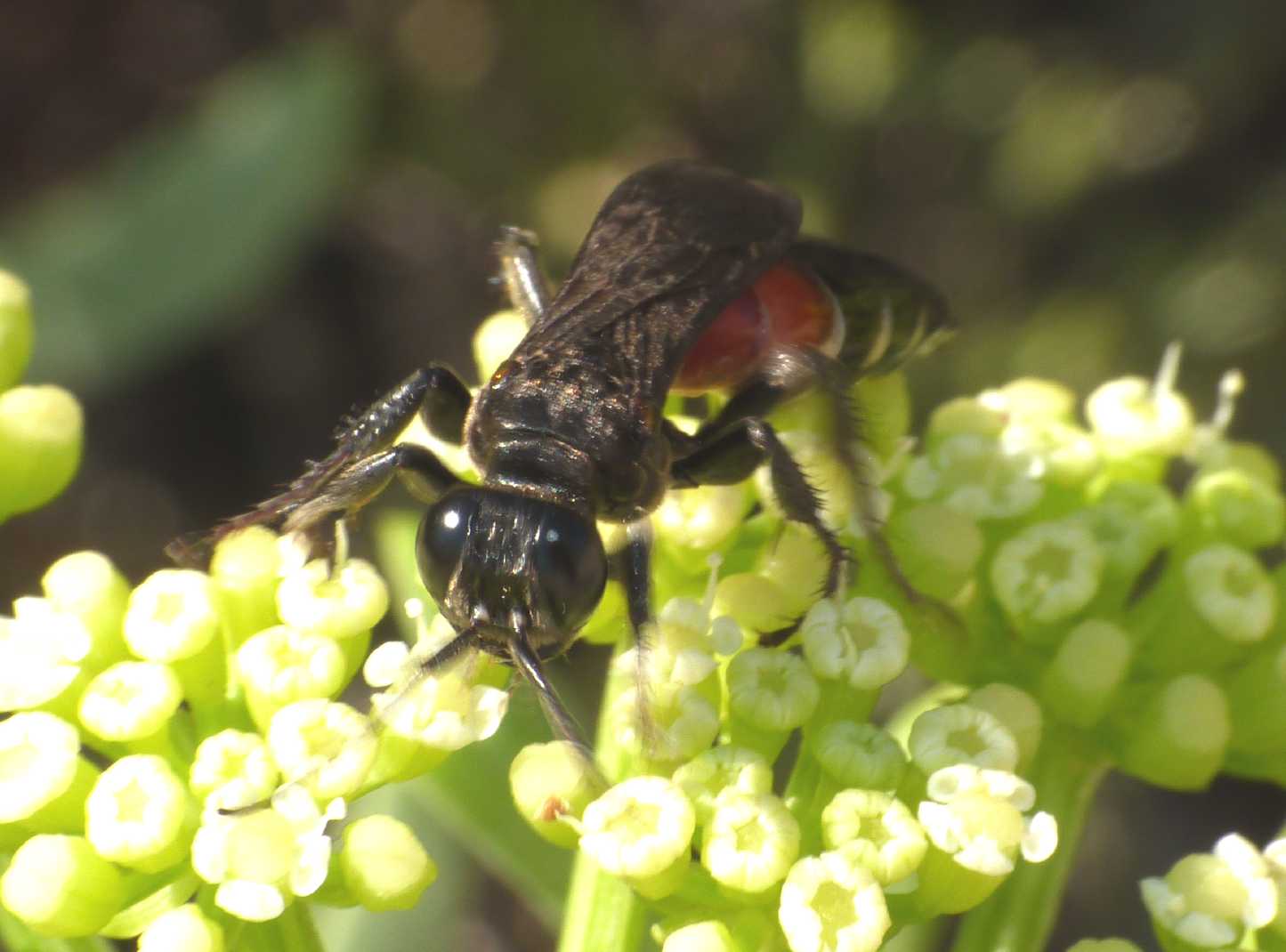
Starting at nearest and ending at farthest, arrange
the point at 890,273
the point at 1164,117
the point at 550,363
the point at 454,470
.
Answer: the point at 550,363, the point at 454,470, the point at 890,273, the point at 1164,117

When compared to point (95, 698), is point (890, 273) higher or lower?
lower

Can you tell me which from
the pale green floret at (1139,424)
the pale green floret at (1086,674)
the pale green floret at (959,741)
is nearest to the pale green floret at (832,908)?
the pale green floret at (959,741)

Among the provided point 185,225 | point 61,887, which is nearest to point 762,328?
point 61,887

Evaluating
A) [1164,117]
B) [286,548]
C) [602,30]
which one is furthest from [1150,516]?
[602,30]

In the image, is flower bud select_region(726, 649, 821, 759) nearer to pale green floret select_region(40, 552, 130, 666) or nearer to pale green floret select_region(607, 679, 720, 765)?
pale green floret select_region(607, 679, 720, 765)

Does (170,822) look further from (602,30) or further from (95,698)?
(602,30)

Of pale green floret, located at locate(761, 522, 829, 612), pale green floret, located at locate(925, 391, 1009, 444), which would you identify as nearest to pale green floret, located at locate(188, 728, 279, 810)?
pale green floret, located at locate(761, 522, 829, 612)
